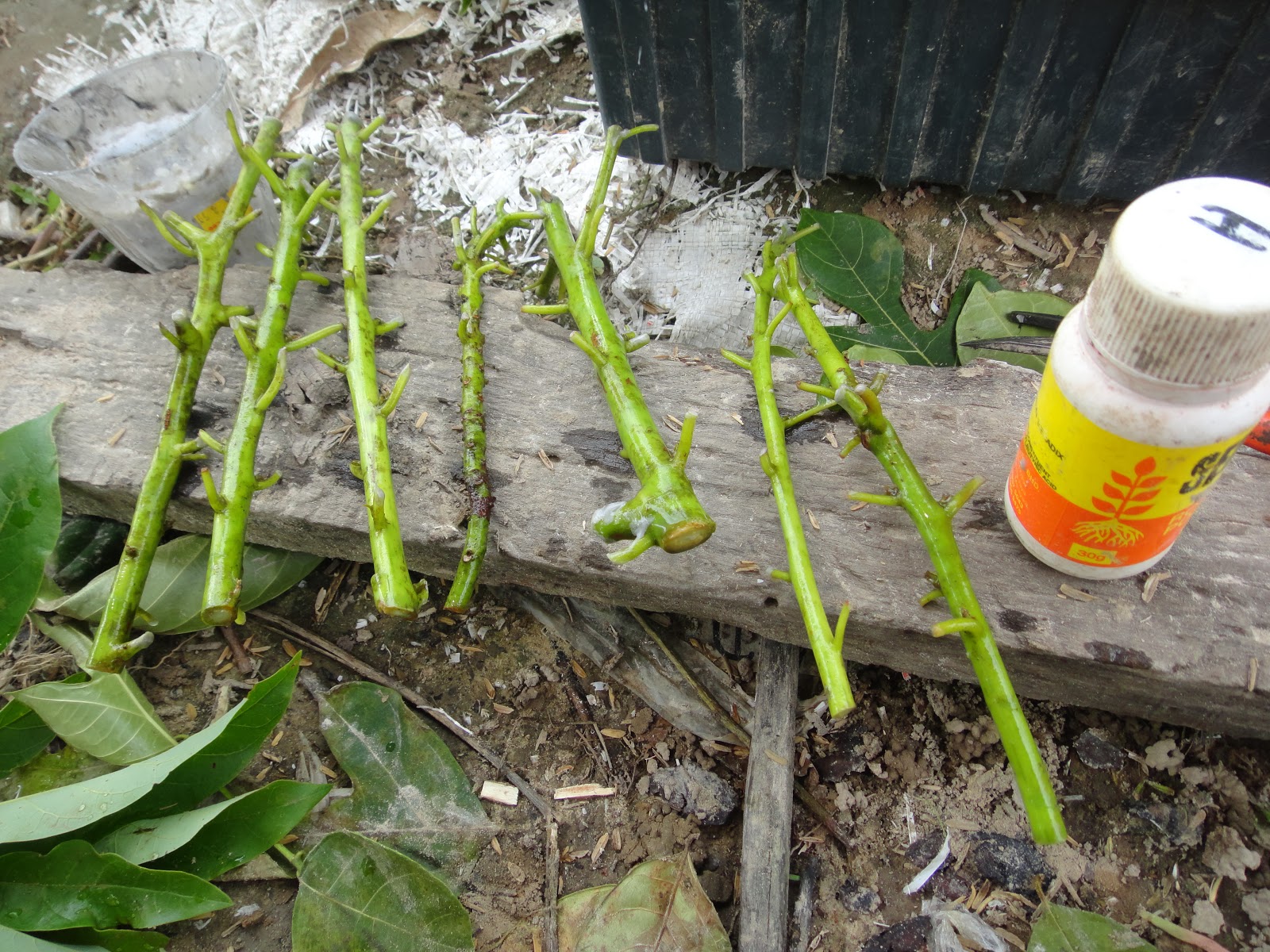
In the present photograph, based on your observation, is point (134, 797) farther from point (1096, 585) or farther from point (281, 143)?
point (281, 143)

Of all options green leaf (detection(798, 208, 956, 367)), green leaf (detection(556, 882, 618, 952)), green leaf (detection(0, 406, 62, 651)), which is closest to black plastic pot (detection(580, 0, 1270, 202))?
green leaf (detection(798, 208, 956, 367))

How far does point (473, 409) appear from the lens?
173cm

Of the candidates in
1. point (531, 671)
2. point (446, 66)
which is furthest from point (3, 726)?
point (446, 66)

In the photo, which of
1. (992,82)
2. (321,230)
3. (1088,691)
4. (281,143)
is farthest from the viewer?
(281,143)

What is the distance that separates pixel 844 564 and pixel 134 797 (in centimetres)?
131

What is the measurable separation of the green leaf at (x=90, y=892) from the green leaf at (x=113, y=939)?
2cm

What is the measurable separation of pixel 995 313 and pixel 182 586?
6.75ft

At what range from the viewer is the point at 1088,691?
1.55 meters

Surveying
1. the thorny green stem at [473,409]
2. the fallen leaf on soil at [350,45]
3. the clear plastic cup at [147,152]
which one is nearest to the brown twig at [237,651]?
the thorny green stem at [473,409]

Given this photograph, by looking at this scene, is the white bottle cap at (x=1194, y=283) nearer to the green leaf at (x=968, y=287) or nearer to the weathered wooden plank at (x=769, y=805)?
the weathered wooden plank at (x=769, y=805)

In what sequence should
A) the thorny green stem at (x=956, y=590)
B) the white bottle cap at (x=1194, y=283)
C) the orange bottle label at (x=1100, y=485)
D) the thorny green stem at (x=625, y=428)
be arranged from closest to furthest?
the white bottle cap at (x=1194, y=283), the orange bottle label at (x=1100, y=485), the thorny green stem at (x=956, y=590), the thorny green stem at (x=625, y=428)

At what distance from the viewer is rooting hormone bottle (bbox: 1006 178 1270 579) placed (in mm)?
891

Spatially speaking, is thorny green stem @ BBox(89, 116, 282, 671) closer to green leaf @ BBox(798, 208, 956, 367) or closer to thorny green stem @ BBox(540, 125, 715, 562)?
thorny green stem @ BBox(540, 125, 715, 562)

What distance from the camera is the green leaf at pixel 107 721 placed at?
166 centimetres
